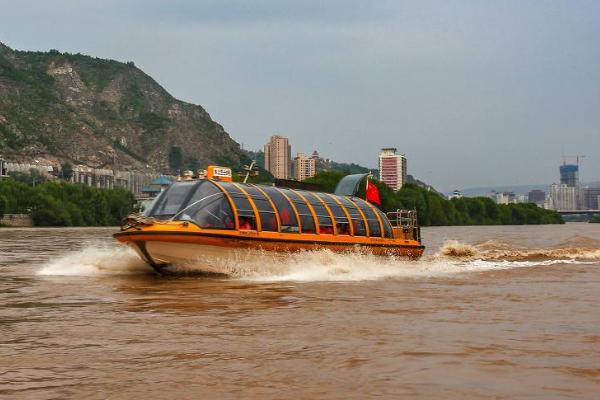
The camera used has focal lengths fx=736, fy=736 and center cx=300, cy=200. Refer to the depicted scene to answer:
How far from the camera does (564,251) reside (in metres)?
32.8

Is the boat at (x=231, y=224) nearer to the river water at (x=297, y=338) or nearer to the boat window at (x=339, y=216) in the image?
the boat window at (x=339, y=216)

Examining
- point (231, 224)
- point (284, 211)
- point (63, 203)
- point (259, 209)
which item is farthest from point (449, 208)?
point (231, 224)

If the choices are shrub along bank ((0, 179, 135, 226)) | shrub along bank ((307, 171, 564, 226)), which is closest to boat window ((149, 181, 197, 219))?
shrub along bank ((0, 179, 135, 226))

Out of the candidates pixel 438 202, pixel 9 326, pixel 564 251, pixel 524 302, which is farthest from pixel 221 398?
pixel 438 202

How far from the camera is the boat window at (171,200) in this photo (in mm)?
19078

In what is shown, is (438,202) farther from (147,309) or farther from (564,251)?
(147,309)

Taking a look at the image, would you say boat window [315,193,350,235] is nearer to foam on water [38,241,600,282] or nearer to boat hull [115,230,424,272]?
foam on water [38,241,600,282]

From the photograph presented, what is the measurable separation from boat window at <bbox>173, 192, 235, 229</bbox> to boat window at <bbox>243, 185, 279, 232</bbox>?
1.18 meters

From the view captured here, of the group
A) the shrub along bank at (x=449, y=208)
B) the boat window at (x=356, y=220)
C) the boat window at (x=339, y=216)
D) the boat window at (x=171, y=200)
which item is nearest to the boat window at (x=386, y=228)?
the boat window at (x=356, y=220)

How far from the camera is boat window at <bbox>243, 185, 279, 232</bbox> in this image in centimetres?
1986

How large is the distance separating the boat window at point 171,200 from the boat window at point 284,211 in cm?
252

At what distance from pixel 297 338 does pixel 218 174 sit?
1168cm

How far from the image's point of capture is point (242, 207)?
19.5 metres

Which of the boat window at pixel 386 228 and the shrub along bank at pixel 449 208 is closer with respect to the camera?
the boat window at pixel 386 228
